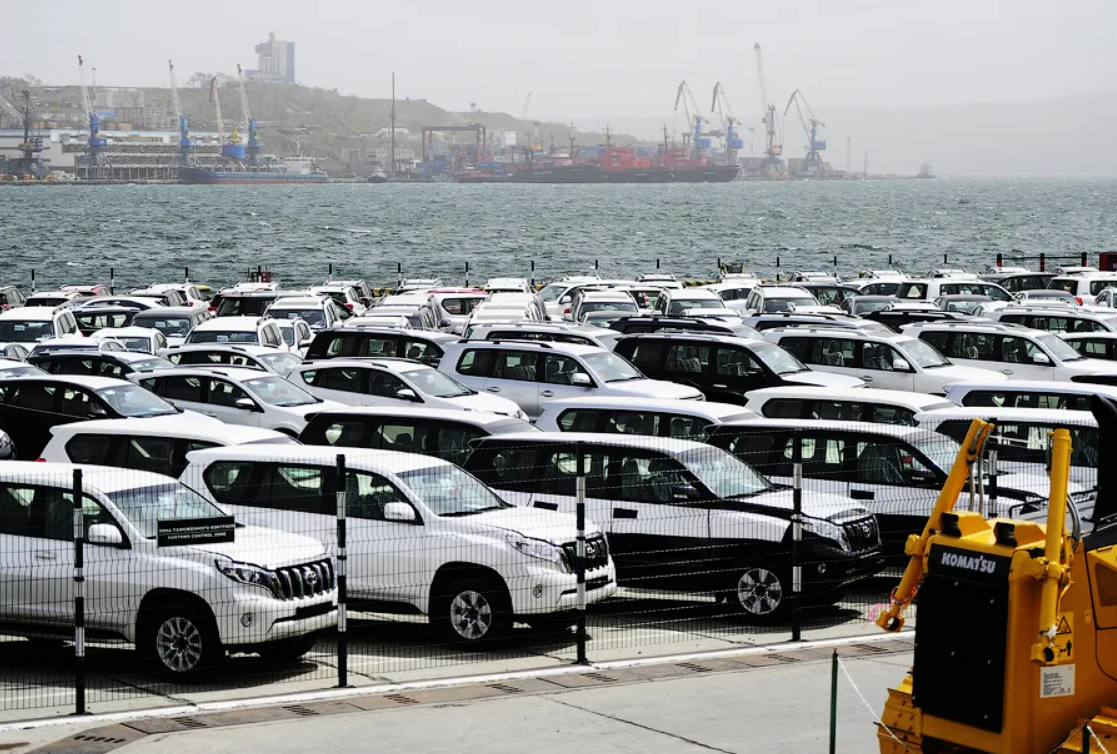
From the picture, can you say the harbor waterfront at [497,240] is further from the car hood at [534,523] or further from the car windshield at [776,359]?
the car hood at [534,523]

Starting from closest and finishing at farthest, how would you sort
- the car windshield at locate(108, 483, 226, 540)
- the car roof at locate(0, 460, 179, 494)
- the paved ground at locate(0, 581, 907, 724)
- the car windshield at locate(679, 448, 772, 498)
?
the paved ground at locate(0, 581, 907, 724), the car windshield at locate(108, 483, 226, 540), the car roof at locate(0, 460, 179, 494), the car windshield at locate(679, 448, 772, 498)

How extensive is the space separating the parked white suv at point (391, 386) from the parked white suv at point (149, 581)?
10.6m

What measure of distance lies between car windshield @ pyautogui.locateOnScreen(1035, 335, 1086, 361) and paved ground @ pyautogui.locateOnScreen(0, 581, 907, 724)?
42.5ft

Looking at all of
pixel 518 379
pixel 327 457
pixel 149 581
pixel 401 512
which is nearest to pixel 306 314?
pixel 518 379

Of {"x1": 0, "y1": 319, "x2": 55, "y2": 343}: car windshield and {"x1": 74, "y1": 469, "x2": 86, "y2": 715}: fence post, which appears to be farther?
{"x1": 0, "y1": 319, "x2": 55, "y2": 343}: car windshield

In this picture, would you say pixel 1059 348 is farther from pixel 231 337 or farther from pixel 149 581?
pixel 149 581

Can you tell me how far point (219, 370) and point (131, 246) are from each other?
102440mm

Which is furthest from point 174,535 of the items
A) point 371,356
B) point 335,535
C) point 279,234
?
point 279,234

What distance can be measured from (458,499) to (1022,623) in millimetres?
6964

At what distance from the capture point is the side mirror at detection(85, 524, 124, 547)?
12000 mm

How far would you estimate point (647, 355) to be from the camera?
26.3 meters

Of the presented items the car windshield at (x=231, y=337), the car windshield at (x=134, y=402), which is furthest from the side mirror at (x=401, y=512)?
the car windshield at (x=231, y=337)

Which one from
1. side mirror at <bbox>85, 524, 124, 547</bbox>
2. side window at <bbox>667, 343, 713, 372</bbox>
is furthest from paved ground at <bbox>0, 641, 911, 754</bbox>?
side window at <bbox>667, 343, 713, 372</bbox>

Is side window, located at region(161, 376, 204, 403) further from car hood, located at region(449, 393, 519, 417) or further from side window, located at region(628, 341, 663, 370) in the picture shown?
side window, located at region(628, 341, 663, 370)
